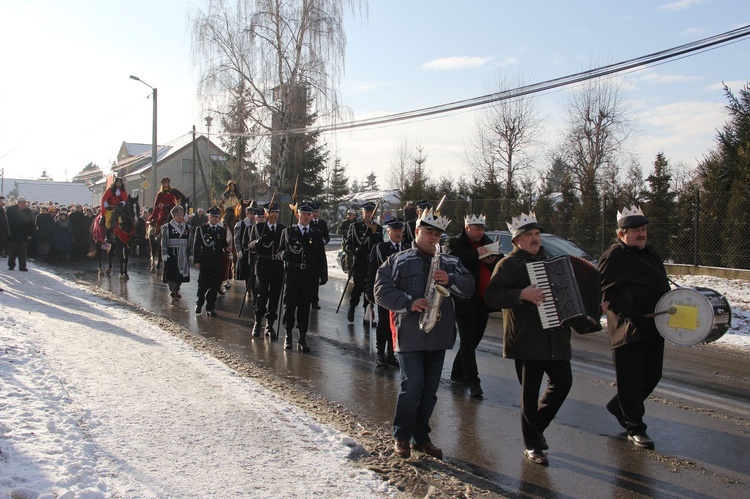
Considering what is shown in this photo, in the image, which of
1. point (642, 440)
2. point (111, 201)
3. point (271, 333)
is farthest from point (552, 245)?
point (111, 201)

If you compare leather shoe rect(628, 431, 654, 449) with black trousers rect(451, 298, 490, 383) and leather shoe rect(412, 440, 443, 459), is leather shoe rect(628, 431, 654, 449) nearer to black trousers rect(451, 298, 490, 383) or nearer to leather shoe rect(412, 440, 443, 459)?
leather shoe rect(412, 440, 443, 459)

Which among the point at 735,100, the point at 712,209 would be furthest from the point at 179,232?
the point at 735,100

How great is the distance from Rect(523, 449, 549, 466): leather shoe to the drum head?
1.42 m

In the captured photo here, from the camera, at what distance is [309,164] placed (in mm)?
40156

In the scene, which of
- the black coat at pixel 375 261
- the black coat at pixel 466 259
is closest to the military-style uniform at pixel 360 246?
the black coat at pixel 375 261

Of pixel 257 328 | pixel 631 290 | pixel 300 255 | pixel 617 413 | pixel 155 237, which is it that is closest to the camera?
pixel 631 290

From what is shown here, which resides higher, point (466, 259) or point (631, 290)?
point (466, 259)

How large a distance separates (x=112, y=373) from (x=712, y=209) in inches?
600

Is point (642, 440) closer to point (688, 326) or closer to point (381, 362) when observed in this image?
point (688, 326)

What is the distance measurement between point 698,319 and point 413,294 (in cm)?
238

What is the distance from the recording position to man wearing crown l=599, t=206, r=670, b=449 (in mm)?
5461

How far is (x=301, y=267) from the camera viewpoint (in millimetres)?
8945

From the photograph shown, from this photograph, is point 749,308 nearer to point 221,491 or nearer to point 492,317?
point 492,317

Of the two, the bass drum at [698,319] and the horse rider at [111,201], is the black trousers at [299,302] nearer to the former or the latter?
the bass drum at [698,319]
